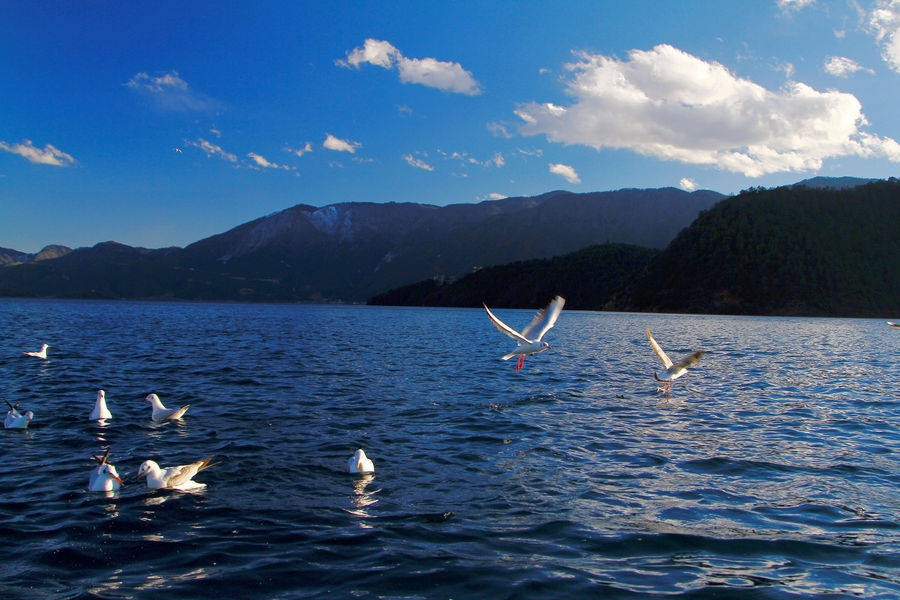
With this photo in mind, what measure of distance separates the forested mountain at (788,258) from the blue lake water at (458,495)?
129 meters

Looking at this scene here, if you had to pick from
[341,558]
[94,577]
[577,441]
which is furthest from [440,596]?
[577,441]

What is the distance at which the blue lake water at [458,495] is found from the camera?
24.1 feet

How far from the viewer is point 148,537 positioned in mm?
8445

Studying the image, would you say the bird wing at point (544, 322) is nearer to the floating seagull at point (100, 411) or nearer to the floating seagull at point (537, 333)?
the floating seagull at point (537, 333)

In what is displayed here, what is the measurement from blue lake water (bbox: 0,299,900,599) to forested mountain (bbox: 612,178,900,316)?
→ 128849mm

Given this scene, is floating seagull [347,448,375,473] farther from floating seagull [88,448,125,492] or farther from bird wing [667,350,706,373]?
bird wing [667,350,706,373]

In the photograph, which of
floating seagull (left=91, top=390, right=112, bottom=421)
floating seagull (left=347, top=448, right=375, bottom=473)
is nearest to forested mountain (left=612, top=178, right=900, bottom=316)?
floating seagull (left=347, top=448, right=375, bottom=473)

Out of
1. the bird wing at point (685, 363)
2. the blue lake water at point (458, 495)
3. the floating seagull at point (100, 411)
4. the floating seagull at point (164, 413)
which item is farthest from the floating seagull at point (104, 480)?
the bird wing at point (685, 363)

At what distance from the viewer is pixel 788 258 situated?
140 metres

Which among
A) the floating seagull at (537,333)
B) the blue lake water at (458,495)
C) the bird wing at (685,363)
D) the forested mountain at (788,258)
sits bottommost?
the blue lake water at (458,495)

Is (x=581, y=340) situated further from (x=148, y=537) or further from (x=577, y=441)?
(x=148, y=537)

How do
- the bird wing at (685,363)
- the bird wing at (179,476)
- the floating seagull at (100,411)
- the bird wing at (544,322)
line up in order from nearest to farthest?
1. the bird wing at (179,476)
2. the floating seagull at (100,411)
3. the bird wing at (544,322)
4. the bird wing at (685,363)

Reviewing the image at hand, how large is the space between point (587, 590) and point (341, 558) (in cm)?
343

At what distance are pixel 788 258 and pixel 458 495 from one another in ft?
515
